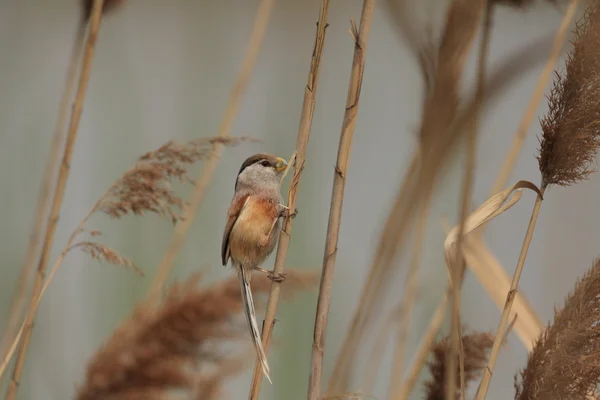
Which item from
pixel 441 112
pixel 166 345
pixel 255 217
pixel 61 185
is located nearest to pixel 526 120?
pixel 255 217

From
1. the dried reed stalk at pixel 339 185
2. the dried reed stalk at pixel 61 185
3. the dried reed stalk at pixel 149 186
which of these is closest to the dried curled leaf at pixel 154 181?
the dried reed stalk at pixel 149 186

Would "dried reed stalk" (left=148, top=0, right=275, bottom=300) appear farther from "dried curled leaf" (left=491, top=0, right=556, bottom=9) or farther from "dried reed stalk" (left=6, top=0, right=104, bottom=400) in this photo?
"dried curled leaf" (left=491, top=0, right=556, bottom=9)

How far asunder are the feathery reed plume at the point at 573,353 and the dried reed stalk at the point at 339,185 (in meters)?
0.47

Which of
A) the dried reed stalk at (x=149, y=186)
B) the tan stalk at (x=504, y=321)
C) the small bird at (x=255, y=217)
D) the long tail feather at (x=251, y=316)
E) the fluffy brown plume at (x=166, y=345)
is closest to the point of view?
the tan stalk at (x=504, y=321)

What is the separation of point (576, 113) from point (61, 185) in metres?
1.35

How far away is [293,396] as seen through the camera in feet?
8.40

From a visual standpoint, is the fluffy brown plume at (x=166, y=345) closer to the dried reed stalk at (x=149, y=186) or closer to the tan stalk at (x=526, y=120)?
the dried reed stalk at (x=149, y=186)

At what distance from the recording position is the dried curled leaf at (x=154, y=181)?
217 cm

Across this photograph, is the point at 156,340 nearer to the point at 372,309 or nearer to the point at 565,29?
the point at 372,309

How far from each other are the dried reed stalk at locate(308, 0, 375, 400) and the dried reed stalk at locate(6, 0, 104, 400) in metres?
0.80

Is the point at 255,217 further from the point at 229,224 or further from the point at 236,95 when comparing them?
the point at 236,95

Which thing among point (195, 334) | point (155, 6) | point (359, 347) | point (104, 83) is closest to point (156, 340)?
point (195, 334)

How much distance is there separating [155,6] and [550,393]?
3.63 meters

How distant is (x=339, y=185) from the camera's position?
1.78 metres
